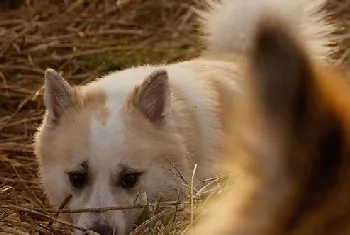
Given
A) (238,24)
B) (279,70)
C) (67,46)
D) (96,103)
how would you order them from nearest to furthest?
(279,70) → (96,103) → (238,24) → (67,46)

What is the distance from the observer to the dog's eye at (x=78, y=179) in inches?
132

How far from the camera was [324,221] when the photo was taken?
3.96ft

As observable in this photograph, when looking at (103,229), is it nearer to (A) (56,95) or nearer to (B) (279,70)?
(A) (56,95)

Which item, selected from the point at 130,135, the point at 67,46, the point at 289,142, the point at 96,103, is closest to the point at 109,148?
the point at 130,135

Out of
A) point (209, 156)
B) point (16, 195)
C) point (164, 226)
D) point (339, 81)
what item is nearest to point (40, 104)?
point (16, 195)

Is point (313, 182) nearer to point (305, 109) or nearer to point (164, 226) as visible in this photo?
point (305, 109)

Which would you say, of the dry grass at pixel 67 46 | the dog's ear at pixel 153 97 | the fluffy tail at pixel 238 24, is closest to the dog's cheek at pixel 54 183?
the dry grass at pixel 67 46

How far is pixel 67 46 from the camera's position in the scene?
5789 millimetres

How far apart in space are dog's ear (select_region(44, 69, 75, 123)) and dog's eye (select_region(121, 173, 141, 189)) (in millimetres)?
439

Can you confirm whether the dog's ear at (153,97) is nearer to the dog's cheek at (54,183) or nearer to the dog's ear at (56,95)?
the dog's ear at (56,95)

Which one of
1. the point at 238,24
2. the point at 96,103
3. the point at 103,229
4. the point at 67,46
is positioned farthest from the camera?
the point at 67,46

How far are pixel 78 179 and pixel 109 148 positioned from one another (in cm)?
19

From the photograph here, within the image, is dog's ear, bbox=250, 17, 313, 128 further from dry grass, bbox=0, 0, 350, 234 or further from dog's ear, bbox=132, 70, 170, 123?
dry grass, bbox=0, 0, 350, 234

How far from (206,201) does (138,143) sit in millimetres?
974
